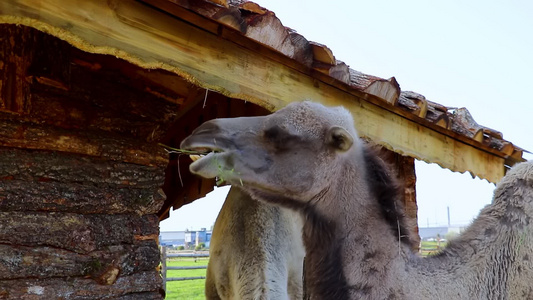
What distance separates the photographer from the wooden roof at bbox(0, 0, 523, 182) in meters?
2.46

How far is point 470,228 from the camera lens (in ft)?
8.70

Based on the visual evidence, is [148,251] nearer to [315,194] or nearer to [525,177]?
[315,194]

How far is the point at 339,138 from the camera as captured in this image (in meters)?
2.59

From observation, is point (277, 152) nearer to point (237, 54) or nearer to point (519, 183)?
point (237, 54)

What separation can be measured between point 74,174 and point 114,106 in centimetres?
57

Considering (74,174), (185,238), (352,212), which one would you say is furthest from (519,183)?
(185,238)

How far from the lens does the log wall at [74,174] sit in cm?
320

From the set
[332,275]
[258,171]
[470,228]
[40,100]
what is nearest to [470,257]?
[470,228]

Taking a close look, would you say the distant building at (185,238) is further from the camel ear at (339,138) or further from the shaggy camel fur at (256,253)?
the camel ear at (339,138)

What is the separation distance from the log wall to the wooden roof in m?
0.92

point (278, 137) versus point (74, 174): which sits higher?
point (278, 137)

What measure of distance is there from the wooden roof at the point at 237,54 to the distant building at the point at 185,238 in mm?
33695

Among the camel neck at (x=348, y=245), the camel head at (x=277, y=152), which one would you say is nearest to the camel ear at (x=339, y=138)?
the camel head at (x=277, y=152)

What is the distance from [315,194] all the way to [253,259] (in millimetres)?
1831
